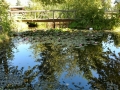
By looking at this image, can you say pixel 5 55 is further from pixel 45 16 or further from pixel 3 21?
pixel 45 16

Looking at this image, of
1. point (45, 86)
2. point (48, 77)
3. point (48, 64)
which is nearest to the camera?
point (45, 86)

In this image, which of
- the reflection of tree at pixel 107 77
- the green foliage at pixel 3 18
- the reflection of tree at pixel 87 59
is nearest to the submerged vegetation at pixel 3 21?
the green foliage at pixel 3 18

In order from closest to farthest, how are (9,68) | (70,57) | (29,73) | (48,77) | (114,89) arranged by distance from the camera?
1. (114,89)
2. (48,77)
3. (29,73)
4. (9,68)
5. (70,57)

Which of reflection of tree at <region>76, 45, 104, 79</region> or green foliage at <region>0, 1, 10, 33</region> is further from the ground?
green foliage at <region>0, 1, 10, 33</region>

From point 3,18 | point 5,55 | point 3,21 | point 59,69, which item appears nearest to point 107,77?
point 59,69

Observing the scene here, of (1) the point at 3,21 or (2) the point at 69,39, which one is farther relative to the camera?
(1) the point at 3,21

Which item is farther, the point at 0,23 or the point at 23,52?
the point at 0,23

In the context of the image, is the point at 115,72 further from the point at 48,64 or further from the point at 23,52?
the point at 23,52

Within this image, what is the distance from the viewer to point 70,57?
28.2ft

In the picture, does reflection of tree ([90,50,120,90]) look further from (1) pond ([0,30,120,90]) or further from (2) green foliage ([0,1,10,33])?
(2) green foliage ([0,1,10,33])

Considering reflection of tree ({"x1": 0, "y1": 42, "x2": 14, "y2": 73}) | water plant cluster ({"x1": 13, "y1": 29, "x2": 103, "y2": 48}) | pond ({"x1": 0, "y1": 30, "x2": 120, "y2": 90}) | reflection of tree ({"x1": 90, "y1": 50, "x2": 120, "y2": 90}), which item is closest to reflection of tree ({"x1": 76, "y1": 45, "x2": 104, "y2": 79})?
pond ({"x1": 0, "y1": 30, "x2": 120, "y2": 90})

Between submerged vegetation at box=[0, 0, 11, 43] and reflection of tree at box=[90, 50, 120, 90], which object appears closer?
reflection of tree at box=[90, 50, 120, 90]

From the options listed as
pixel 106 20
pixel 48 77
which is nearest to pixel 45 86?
pixel 48 77

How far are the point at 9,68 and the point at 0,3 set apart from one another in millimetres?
8323
